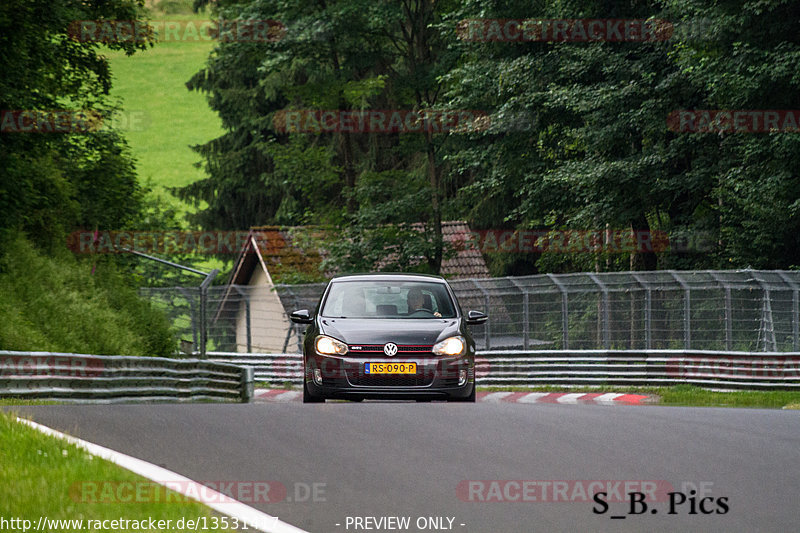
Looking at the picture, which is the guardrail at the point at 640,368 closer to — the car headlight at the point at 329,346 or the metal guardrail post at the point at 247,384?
the metal guardrail post at the point at 247,384

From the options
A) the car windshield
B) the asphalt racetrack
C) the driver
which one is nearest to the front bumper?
the asphalt racetrack

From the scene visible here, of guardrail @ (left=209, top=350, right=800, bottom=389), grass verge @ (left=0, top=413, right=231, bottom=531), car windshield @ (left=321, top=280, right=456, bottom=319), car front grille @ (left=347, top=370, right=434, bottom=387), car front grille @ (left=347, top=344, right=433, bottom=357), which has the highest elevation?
car windshield @ (left=321, top=280, right=456, bottom=319)

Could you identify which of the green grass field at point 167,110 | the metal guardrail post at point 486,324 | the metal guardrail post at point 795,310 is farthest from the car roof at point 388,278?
the green grass field at point 167,110

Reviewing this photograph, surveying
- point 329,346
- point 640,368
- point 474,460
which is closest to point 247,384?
point 640,368

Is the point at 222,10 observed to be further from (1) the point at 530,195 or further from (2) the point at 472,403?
(2) the point at 472,403

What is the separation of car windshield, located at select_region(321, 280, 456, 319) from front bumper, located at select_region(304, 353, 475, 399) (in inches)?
36.3

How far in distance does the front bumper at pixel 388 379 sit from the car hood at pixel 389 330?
7.8 inches

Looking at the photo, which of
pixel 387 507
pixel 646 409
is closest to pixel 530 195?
pixel 646 409

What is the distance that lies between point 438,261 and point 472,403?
23487 millimetres

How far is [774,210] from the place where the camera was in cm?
2719

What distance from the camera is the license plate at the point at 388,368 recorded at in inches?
518

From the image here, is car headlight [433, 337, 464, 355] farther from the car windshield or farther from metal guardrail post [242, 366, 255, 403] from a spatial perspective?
metal guardrail post [242, 366, 255, 403]

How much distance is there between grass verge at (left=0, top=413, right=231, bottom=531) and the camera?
616cm

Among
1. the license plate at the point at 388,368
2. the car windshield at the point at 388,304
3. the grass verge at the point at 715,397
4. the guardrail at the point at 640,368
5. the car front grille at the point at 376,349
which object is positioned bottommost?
the grass verge at the point at 715,397
